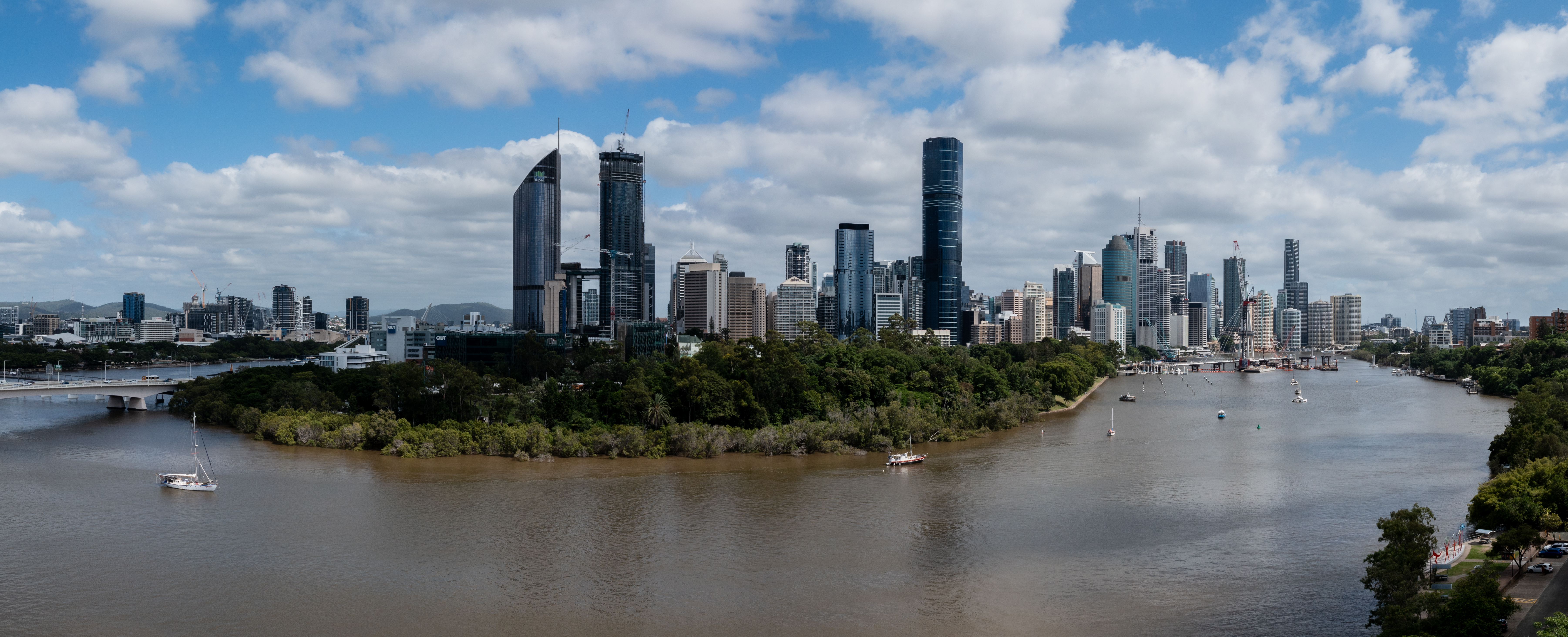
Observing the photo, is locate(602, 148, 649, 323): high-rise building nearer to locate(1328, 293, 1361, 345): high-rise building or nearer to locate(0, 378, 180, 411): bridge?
locate(0, 378, 180, 411): bridge

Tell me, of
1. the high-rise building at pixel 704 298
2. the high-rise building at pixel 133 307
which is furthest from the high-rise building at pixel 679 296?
the high-rise building at pixel 133 307

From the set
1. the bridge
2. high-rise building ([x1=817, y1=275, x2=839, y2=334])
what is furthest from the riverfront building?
the bridge

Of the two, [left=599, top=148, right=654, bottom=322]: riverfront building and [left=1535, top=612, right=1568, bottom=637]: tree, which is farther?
[left=599, top=148, right=654, bottom=322]: riverfront building

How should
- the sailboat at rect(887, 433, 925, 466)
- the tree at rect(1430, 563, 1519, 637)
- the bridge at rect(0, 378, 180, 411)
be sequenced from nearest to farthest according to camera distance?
the tree at rect(1430, 563, 1519, 637) → the sailboat at rect(887, 433, 925, 466) → the bridge at rect(0, 378, 180, 411)

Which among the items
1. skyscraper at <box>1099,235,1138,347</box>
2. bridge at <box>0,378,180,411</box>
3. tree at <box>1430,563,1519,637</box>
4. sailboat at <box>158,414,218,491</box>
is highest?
skyscraper at <box>1099,235,1138,347</box>

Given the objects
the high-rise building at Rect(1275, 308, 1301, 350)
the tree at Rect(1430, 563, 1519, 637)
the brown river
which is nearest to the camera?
the tree at Rect(1430, 563, 1519, 637)

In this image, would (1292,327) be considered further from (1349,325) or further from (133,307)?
(133,307)

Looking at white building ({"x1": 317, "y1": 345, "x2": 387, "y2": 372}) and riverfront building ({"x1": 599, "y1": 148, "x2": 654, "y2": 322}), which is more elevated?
riverfront building ({"x1": 599, "y1": 148, "x2": 654, "y2": 322})

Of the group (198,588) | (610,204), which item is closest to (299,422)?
(198,588)
